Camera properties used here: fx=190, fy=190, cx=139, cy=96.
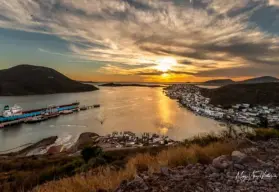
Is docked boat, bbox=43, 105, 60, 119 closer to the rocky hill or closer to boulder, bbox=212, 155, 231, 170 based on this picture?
the rocky hill

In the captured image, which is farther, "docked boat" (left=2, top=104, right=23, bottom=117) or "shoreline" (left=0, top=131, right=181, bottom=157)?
"docked boat" (left=2, top=104, right=23, bottom=117)

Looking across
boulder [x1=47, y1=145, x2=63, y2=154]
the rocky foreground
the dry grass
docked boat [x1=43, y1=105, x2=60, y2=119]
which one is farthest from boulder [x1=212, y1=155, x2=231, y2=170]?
docked boat [x1=43, y1=105, x2=60, y2=119]

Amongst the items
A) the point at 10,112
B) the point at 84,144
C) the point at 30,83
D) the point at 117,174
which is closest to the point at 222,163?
the point at 117,174

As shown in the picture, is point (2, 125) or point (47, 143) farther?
point (2, 125)

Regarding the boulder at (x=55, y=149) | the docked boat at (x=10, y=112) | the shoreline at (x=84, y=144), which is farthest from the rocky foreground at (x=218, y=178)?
the docked boat at (x=10, y=112)

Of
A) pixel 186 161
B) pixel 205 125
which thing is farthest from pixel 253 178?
pixel 205 125

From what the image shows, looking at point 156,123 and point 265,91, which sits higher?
point 265,91

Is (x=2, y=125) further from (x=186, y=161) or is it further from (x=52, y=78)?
(x=52, y=78)
